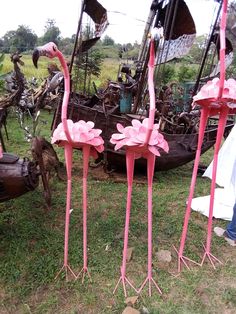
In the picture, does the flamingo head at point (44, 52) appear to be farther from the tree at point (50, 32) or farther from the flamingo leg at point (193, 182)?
the tree at point (50, 32)

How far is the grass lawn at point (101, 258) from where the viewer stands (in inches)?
87.7

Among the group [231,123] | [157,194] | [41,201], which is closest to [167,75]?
[231,123]

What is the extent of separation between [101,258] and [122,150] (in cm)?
182

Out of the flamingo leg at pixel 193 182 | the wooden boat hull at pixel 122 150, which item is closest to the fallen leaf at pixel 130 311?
the flamingo leg at pixel 193 182

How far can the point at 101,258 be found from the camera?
267cm

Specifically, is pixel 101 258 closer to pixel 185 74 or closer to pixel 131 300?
pixel 131 300

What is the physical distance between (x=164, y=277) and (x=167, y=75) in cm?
1196

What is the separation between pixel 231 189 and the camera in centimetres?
355

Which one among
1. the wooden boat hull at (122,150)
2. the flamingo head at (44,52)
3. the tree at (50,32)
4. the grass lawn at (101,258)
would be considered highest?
the tree at (50,32)

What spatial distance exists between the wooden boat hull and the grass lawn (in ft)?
1.87

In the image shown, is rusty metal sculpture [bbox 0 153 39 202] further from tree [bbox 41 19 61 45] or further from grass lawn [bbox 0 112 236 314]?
tree [bbox 41 19 61 45]

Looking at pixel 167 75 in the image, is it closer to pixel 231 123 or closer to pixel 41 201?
pixel 231 123

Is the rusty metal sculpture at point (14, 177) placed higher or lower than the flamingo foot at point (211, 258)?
higher

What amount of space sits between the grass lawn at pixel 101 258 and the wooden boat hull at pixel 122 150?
0.57 metres
